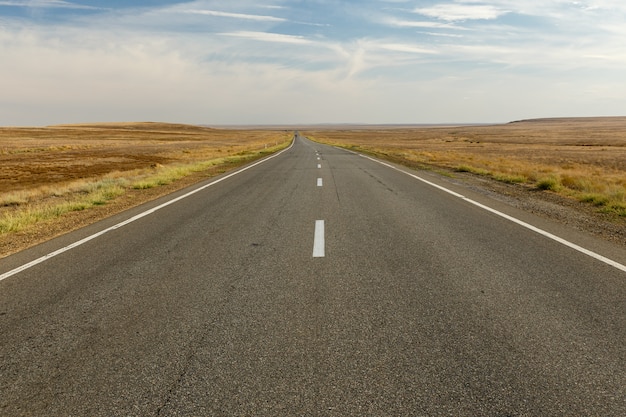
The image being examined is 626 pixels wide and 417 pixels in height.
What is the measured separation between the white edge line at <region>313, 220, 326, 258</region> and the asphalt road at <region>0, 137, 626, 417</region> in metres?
0.02

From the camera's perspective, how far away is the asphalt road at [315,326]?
2.73 metres

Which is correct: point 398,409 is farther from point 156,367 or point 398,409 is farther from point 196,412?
point 156,367

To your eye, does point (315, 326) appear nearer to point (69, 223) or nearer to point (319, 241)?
point (319, 241)

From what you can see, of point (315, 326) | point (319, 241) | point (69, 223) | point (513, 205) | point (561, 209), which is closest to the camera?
point (315, 326)

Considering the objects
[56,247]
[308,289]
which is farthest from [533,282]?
[56,247]

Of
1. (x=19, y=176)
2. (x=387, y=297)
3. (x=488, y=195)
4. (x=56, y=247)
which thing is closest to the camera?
(x=387, y=297)

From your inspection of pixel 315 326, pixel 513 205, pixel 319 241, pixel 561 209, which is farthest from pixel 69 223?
pixel 561 209

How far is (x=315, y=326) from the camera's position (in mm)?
3729

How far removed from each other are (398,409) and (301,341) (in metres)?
1.07

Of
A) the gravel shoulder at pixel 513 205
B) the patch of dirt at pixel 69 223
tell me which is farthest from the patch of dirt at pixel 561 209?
the patch of dirt at pixel 69 223

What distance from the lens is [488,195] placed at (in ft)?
40.1

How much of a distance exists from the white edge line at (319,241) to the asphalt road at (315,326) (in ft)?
0.07

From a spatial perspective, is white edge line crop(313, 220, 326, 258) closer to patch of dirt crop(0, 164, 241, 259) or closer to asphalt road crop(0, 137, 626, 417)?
asphalt road crop(0, 137, 626, 417)

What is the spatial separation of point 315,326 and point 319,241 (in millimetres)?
3011
